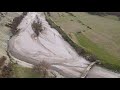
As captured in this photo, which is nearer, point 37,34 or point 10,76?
point 10,76

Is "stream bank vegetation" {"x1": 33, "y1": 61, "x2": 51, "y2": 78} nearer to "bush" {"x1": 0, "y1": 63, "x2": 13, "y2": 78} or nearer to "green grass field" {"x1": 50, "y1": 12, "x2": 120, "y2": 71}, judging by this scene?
"bush" {"x1": 0, "y1": 63, "x2": 13, "y2": 78}

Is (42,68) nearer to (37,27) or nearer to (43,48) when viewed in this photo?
(43,48)

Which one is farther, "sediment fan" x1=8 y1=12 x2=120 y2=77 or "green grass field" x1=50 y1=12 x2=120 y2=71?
"green grass field" x1=50 y1=12 x2=120 y2=71

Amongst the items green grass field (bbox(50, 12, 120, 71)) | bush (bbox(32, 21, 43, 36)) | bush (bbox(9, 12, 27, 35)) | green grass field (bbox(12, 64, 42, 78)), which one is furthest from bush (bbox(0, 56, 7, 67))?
green grass field (bbox(50, 12, 120, 71))
